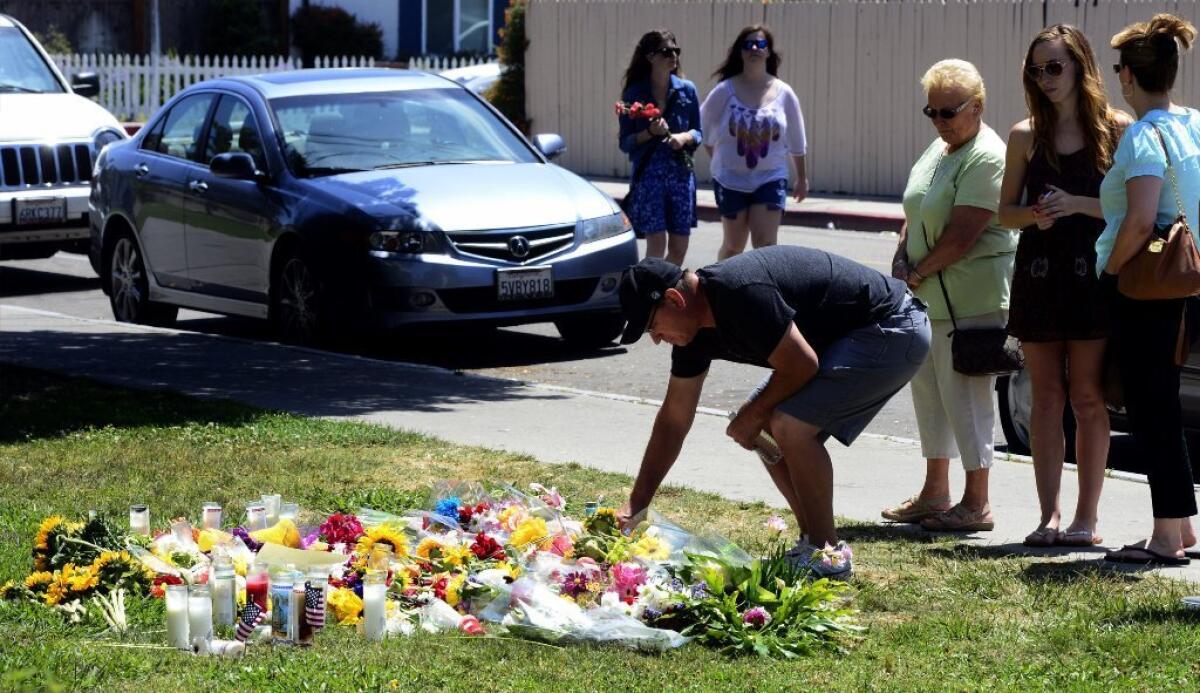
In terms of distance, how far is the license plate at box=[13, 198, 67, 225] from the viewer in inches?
586

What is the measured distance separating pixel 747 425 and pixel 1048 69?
164 centimetres

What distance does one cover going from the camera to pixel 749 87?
12.5 m

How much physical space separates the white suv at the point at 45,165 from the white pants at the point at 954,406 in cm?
978

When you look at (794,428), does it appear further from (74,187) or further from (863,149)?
(863,149)

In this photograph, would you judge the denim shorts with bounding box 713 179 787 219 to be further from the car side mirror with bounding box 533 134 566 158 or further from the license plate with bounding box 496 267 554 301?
the license plate with bounding box 496 267 554 301

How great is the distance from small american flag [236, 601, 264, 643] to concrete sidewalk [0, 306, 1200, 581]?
2.10m

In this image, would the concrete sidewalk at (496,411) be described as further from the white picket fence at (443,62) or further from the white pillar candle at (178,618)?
the white picket fence at (443,62)

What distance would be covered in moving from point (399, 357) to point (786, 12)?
13348 mm

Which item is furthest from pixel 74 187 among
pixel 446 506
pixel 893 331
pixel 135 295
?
pixel 893 331

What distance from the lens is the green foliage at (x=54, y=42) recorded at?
35.2m

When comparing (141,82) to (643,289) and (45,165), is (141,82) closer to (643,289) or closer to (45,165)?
(45,165)

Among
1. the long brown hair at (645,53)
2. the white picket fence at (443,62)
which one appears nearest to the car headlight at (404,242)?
the long brown hair at (645,53)

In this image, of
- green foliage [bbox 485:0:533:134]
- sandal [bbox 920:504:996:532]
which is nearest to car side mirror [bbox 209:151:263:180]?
sandal [bbox 920:504:996:532]

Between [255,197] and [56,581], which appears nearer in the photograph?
[56,581]
